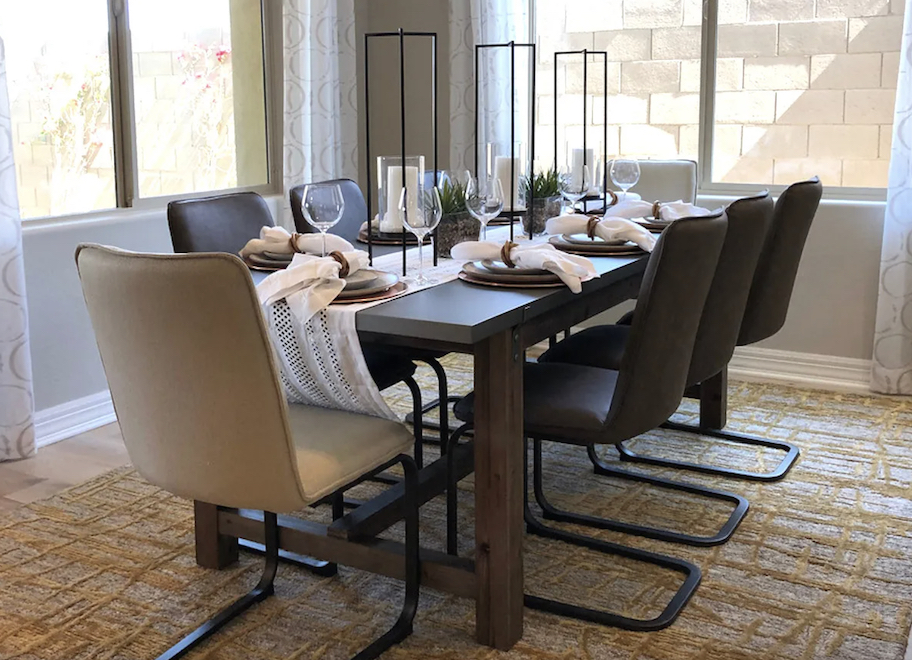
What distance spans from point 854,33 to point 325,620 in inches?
120

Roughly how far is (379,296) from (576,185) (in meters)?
1.23

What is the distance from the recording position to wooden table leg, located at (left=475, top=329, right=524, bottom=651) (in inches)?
80.0

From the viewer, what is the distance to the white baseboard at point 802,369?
4.04 meters

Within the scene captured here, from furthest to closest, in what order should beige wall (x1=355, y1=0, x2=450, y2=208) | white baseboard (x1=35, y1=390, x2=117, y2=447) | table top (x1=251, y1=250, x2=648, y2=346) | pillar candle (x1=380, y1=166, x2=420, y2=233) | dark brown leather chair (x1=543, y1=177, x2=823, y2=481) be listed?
beige wall (x1=355, y1=0, x2=450, y2=208) < white baseboard (x1=35, y1=390, x2=117, y2=447) < dark brown leather chair (x1=543, y1=177, x2=823, y2=481) < pillar candle (x1=380, y1=166, x2=420, y2=233) < table top (x1=251, y1=250, x2=648, y2=346)

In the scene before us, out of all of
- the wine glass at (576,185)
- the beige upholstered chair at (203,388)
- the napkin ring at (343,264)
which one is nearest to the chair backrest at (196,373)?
the beige upholstered chair at (203,388)

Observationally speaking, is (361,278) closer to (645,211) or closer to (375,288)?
(375,288)

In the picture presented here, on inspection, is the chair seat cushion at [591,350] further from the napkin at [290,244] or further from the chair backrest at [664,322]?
the napkin at [290,244]

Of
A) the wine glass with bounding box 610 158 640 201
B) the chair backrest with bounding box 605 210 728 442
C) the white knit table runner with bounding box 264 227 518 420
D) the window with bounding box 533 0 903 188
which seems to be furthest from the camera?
the window with bounding box 533 0 903 188

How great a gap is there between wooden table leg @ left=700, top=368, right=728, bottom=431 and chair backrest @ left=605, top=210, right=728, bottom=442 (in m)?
1.19

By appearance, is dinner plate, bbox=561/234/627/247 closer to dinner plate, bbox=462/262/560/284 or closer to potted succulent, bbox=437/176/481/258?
potted succulent, bbox=437/176/481/258

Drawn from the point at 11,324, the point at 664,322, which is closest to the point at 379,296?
the point at 664,322

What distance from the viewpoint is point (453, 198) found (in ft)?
8.89

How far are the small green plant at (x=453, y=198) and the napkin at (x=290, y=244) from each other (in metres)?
0.32

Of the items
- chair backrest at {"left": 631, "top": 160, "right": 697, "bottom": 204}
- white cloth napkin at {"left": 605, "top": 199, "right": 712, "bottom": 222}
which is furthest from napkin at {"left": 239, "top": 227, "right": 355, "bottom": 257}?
chair backrest at {"left": 631, "top": 160, "right": 697, "bottom": 204}
